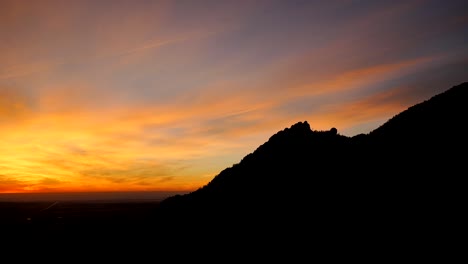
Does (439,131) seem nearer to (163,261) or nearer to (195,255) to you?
(195,255)

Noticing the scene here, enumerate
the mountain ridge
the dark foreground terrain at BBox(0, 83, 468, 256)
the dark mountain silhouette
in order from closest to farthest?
the dark foreground terrain at BBox(0, 83, 468, 256) → the dark mountain silhouette → the mountain ridge

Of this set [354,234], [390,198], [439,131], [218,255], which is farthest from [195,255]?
[439,131]

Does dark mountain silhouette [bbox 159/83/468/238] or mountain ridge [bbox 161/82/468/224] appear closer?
dark mountain silhouette [bbox 159/83/468/238]

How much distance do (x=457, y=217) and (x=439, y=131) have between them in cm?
1054

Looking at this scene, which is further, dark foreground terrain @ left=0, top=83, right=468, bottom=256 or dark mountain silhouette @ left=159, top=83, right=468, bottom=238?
dark mountain silhouette @ left=159, top=83, right=468, bottom=238

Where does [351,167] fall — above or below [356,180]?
above

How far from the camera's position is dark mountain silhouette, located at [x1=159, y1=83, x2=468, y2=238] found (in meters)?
23.2

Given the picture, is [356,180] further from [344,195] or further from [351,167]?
[351,167]

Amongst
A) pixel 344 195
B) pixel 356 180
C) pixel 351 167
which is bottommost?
pixel 344 195

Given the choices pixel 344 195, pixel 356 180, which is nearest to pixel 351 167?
pixel 356 180

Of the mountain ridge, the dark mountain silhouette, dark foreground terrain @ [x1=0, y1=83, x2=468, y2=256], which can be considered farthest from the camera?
the mountain ridge

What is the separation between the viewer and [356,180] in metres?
28.7

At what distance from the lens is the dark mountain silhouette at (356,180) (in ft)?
76.2

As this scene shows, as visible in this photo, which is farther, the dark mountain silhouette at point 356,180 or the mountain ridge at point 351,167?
the mountain ridge at point 351,167
